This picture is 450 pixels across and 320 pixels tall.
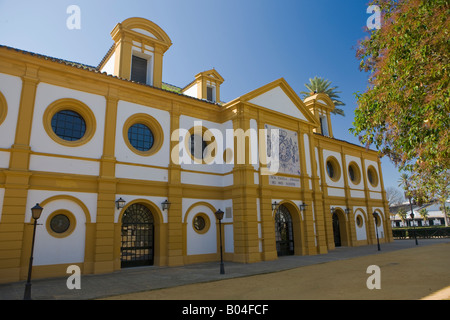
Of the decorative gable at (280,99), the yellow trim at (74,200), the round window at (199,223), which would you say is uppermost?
the decorative gable at (280,99)

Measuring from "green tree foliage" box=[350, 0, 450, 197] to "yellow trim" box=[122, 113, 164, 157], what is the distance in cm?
1026

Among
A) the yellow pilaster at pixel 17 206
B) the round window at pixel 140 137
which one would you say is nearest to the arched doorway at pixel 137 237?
the round window at pixel 140 137

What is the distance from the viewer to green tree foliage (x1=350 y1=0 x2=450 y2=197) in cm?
850

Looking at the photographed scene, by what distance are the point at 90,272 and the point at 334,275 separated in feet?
34.4

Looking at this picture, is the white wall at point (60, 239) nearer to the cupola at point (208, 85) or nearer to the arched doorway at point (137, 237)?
the arched doorway at point (137, 237)

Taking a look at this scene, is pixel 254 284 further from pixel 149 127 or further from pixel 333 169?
pixel 333 169

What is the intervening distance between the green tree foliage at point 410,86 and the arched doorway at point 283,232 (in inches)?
406

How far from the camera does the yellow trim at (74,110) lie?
1363 cm

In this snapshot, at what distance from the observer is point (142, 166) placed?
16.0 metres

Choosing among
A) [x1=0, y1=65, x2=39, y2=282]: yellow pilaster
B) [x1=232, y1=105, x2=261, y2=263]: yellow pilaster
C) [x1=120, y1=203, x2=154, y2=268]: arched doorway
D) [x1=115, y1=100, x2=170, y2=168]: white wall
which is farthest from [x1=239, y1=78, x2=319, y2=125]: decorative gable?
[x1=0, y1=65, x2=39, y2=282]: yellow pilaster

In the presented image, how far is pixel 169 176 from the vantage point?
16.8 meters

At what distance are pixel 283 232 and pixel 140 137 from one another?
36.7 feet

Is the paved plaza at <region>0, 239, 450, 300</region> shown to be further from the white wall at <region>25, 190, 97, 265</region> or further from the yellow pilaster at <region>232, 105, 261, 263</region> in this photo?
the yellow pilaster at <region>232, 105, 261, 263</region>

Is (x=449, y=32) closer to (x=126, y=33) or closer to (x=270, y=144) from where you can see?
(x=270, y=144)
